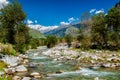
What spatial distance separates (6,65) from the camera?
35188 mm

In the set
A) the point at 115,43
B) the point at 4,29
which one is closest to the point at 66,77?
the point at 115,43

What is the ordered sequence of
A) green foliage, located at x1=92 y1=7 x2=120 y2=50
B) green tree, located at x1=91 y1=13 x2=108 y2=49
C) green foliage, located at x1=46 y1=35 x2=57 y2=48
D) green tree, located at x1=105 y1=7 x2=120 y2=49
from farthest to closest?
green foliage, located at x1=46 y1=35 x2=57 y2=48
green tree, located at x1=91 y1=13 x2=108 y2=49
green foliage, located at x1=92 y1=7 x2=120 y2=50
green tree, located at x1=105 y1=7 x2=120 y2=49

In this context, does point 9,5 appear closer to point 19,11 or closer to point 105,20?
point 19,11

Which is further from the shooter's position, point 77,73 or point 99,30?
point 99,30

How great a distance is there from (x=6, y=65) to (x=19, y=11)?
35425 mm

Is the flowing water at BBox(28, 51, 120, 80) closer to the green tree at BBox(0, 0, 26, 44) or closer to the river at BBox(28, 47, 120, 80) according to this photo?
the river at BBox(28, 47, 120, 80)

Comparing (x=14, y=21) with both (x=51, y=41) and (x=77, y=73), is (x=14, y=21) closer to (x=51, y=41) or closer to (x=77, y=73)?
(x=77, y=73)

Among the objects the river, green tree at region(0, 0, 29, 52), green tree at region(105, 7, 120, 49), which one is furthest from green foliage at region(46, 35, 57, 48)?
the river

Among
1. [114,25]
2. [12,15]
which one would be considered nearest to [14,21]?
[12,15]

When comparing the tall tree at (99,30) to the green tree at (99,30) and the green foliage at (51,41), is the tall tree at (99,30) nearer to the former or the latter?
the green tree at (99,30)

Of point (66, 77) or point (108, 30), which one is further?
point (108, 30)

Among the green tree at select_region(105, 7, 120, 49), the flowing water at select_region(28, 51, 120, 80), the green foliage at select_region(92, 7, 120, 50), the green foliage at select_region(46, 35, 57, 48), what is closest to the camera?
the flowing water at select_region(28, 51, 120, 80)

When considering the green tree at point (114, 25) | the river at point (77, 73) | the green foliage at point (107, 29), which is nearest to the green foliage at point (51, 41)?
the green foliage at point (107, 29)

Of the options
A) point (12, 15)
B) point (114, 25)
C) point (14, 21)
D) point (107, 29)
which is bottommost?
point (107, 29)
